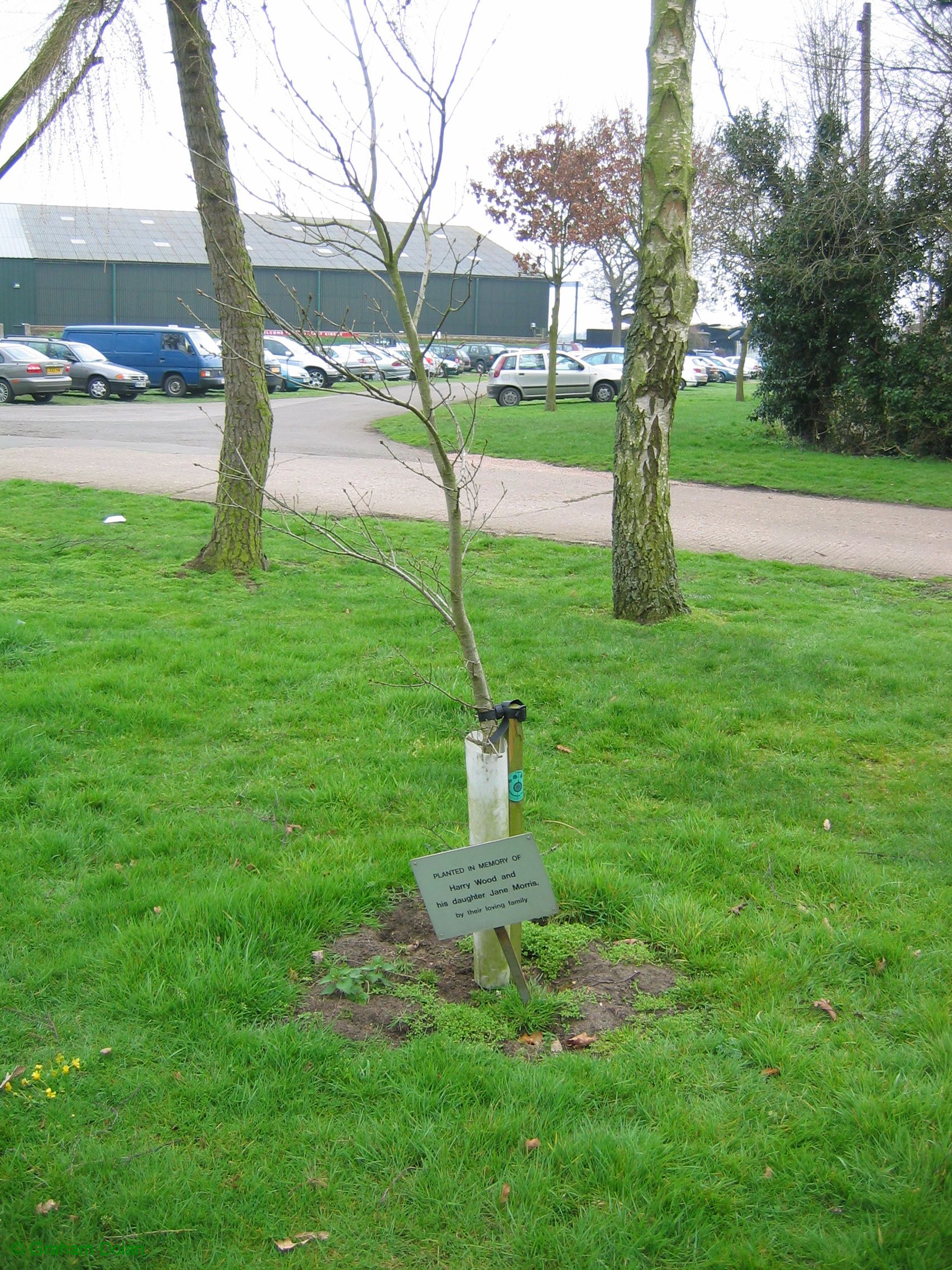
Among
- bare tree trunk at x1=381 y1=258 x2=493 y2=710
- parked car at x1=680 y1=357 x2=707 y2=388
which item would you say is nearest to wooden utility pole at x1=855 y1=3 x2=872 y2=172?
bare tree trunk at x1=381 y1=258 x2=493 y2=710

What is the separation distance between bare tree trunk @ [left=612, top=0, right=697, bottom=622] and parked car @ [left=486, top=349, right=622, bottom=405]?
24305mm

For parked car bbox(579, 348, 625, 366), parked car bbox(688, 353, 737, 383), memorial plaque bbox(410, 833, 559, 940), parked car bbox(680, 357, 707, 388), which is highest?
parked car bbox(688, 353, 737, 383)

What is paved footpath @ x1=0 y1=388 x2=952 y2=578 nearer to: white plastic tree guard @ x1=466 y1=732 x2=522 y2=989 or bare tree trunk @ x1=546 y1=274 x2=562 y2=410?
white plastic tree guard @ x1=466 y1=732 x2=522 y2=989

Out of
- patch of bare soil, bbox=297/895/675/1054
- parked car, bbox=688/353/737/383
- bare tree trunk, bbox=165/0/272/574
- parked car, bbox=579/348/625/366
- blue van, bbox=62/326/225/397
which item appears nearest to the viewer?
patch of bare soil, bbox=297/895/675/1054

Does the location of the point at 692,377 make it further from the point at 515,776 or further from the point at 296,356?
the point at 515,776

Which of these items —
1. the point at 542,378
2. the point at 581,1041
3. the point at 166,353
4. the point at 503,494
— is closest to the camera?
the point at 581,1041

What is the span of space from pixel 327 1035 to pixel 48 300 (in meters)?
52.4

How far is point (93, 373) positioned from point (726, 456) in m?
19.7

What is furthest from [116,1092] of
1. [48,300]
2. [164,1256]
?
[48,300]

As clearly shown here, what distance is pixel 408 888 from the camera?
4008 mm

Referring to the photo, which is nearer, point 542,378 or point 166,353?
point 166,353

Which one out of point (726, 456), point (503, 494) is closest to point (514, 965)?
point (503, 494)

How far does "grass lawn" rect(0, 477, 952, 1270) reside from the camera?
247 centimetres

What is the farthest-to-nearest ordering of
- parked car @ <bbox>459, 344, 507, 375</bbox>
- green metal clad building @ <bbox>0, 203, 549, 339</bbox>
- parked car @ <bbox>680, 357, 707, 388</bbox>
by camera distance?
1. green metal clad building @ <bbox>0, 203, 549, 339</bbox>
2. parked car @ <bbox>680, 357, 707, 388</bbox>
3. parked car @ <bbox>459, 344, 507, 375</bbox>
